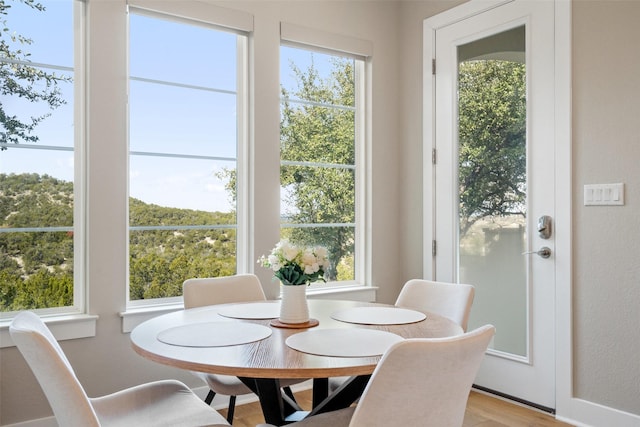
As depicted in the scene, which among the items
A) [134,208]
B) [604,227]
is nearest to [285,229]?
[134,208]

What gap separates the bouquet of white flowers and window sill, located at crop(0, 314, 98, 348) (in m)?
1.24

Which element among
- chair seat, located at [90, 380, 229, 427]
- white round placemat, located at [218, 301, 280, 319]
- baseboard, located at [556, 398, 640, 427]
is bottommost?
baseboard, located at [556, 398, 640, 427]

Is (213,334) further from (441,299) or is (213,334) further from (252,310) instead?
(441,299)

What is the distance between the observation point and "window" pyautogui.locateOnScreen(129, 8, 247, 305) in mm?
2820

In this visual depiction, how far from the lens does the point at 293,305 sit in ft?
6.10

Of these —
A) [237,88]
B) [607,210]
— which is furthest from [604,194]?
[237,88]

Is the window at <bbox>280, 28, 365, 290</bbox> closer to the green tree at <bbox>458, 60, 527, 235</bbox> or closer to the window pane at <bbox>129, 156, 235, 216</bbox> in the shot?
the window pane at <bbox>129, 156, 235, 216</bbox>

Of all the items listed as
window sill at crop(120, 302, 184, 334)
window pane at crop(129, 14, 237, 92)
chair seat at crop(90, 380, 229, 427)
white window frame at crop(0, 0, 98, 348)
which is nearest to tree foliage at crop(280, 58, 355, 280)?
window pane at crop(129, 14, 237, 92)

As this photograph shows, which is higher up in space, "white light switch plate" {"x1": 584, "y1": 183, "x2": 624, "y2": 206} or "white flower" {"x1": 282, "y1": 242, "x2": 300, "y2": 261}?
"white light switch plate" {"x1": 584, "y1": 183, "x2": 624, "y2": 206}

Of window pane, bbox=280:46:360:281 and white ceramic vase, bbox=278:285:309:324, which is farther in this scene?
window pane, bbox=280:46:360:281

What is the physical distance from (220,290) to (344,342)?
3.50 ft

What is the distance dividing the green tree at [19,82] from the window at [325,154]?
1.38 metres

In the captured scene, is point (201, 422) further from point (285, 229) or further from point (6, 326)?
point (285, 229)

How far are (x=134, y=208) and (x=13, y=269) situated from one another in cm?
65
